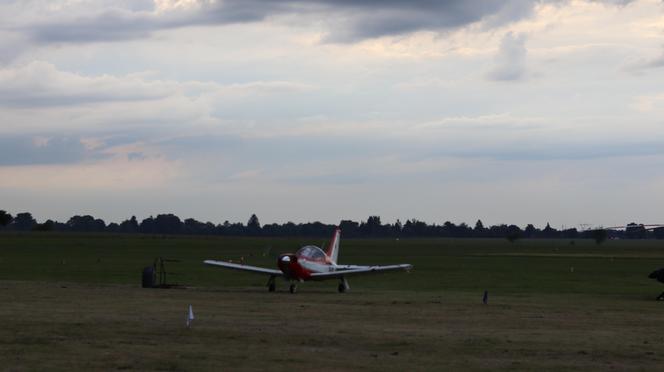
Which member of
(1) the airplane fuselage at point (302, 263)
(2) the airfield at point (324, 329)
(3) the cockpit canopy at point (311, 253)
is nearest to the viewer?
(2) the airfield at point (324, 329)

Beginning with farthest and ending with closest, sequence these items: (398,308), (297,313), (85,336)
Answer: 1. (398,308)
2. (297,313)
3. (85,336)

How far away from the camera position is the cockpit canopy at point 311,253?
41.6 metres

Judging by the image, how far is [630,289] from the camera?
46219 millimetres

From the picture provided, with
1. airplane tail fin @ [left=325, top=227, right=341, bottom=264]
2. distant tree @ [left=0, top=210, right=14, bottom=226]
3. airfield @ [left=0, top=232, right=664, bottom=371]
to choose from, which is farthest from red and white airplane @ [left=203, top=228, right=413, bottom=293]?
distant tree @ [left=0, top=210, right=14, bottom=226]

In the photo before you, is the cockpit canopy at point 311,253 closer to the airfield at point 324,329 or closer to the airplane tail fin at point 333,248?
the airfield at point 324,329

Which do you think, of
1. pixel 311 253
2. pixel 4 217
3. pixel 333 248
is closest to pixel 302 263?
pixel 311 253

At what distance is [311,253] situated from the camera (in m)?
42.1

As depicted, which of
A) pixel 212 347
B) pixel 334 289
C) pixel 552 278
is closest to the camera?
pixel 212 347

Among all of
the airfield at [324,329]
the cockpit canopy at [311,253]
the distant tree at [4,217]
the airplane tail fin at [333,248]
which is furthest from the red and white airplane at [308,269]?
the distant tree at [4,217]

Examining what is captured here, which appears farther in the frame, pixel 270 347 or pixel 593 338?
pixel 593 338

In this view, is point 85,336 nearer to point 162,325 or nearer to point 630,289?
point 162,325

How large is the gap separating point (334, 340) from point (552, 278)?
37599mm

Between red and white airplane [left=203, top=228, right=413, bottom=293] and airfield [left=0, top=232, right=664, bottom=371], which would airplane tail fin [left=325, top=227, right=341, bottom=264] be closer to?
red and white airplane [left=203, top=228, right=413, bottom=293]

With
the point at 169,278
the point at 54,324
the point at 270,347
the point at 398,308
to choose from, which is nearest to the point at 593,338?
the point at 270,347
